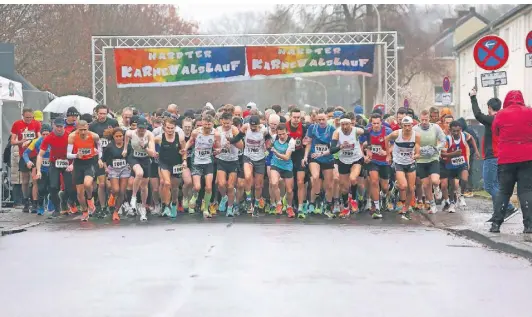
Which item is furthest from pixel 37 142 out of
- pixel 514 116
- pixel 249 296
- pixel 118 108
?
pixel 118 108

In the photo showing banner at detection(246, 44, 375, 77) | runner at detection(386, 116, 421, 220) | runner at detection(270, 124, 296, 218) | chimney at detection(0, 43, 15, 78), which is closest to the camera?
runner at detection(386, 116, 421, 220)

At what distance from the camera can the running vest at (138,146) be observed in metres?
18.5

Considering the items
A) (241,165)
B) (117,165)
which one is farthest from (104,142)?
(241,165)

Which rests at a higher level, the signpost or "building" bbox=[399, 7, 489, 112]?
"building" bbox=[399, 7, 489, 112]

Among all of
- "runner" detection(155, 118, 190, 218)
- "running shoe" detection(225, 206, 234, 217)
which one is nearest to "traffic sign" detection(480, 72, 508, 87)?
"running shoe" detection(225, 206, 234, 217)

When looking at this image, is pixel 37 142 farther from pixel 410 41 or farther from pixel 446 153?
pixel 410 41

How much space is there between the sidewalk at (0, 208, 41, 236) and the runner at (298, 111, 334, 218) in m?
4.67

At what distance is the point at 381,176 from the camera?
63.0ft

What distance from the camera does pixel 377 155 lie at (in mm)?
18922

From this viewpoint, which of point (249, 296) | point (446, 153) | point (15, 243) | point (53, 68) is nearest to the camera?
point (249, 296)

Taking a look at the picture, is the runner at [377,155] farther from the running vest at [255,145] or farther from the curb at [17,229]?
the curb at [17,229]

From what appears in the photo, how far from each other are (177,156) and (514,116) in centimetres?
673

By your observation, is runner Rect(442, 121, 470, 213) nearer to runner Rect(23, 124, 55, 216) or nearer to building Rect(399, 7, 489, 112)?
runner Rect(23, 124, 55, 216)

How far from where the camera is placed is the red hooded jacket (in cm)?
1404
